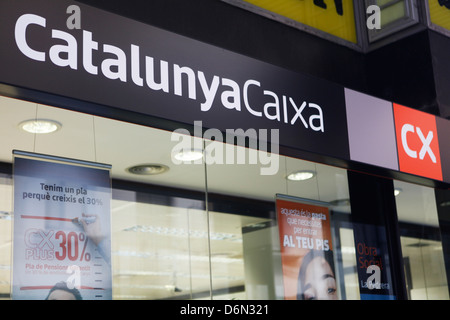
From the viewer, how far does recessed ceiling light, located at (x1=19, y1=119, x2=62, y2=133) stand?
3436mm

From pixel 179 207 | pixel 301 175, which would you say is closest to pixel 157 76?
pixel 179 207

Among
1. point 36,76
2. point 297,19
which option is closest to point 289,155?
point 297,19

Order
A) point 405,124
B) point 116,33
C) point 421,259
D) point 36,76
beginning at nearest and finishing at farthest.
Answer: point 36,76 → point 116,33 → point 405,124 → point 421,259

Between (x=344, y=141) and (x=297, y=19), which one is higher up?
(x=297, y=19)

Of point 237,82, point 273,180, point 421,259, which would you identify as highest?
point 237,82

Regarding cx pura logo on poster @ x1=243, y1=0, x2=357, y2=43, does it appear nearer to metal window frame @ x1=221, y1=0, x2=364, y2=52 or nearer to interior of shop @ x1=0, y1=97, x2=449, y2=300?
metal window frame @ x1=221, y1=0, x2=364, y2=52

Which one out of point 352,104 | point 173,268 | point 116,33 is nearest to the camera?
point 116,33

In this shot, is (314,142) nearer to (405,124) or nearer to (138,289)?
(405,124)

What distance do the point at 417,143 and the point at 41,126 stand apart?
266 centimetres

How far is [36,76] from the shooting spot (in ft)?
9.20

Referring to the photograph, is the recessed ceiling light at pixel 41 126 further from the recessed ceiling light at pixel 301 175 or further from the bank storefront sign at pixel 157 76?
the recessed ceiling light at pixel 301 175

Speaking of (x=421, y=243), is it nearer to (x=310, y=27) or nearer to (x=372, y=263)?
(x=372, y=263)

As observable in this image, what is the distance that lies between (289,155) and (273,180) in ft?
1.79

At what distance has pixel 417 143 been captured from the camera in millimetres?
4688
